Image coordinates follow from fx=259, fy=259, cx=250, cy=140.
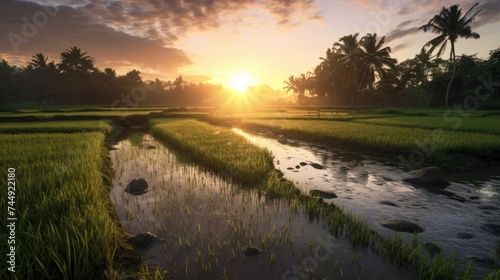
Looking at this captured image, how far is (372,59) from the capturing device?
37250 mm

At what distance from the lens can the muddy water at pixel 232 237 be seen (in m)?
3.57

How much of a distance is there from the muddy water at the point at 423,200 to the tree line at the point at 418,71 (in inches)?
1267

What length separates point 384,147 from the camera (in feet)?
36.9

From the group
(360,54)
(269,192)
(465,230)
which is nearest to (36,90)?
(360,54)

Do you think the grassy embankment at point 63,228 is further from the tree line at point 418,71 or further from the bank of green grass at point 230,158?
the tree line at point 418,71

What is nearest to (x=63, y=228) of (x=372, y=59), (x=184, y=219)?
(x=184, y=219)

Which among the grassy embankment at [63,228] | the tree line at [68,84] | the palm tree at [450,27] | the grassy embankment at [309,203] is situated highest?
the palm tree at [450,27]

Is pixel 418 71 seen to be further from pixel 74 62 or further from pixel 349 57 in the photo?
pixel 74 62

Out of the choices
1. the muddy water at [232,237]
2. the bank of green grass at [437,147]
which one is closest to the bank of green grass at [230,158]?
the muddy water at [232,237]

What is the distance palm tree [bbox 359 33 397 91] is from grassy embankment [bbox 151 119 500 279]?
32.1 m

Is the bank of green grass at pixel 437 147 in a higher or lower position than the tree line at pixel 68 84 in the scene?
lower

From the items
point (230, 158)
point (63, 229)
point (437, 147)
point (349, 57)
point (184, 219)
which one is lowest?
point (184, 219)

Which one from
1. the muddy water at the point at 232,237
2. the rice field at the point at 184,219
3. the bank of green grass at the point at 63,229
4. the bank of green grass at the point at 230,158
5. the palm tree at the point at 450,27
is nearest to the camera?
the bank of green grass at the point at 63,229

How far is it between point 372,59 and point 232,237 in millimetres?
39683
